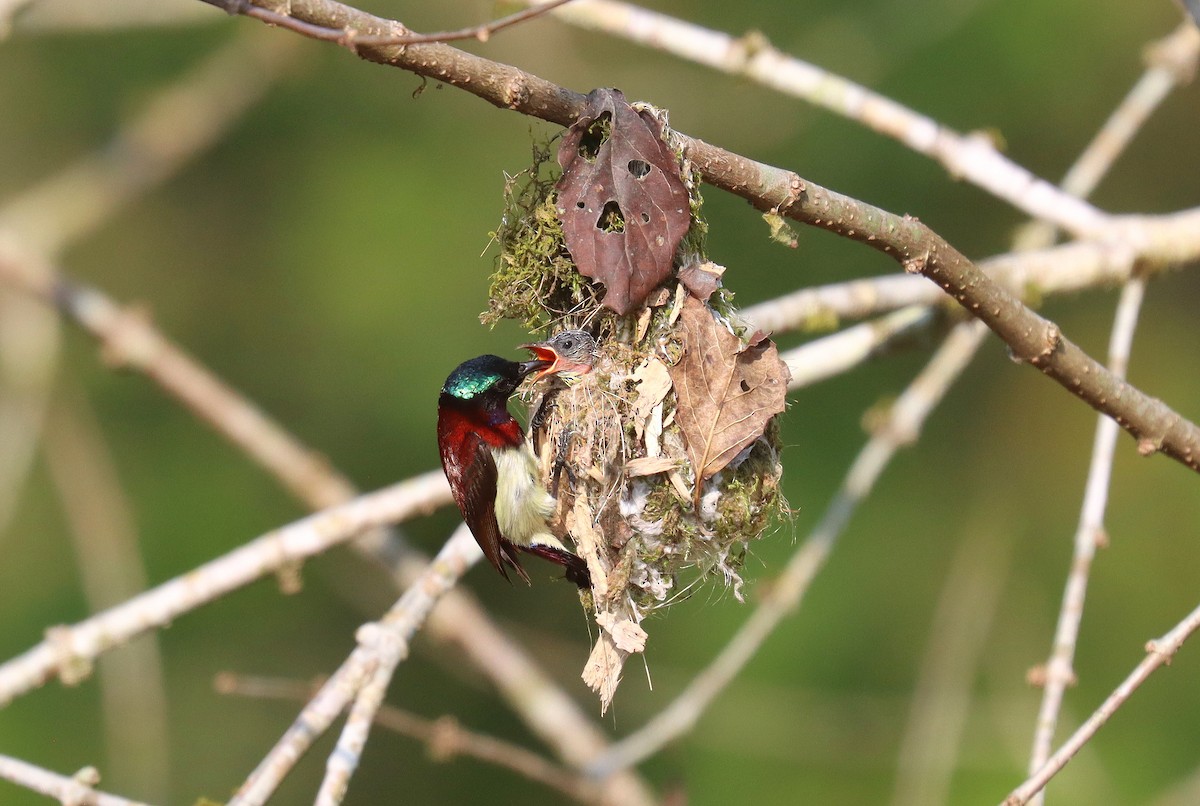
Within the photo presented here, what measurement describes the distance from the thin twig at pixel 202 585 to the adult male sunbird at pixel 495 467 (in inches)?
12.5

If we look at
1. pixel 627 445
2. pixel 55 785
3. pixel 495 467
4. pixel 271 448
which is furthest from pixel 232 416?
pixel 627 445

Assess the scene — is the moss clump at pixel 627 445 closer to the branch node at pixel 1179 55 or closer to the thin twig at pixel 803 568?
the thin twig at pixel 803 568

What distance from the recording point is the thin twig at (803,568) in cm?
383

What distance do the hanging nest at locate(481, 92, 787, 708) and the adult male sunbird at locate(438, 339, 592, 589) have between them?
23cm

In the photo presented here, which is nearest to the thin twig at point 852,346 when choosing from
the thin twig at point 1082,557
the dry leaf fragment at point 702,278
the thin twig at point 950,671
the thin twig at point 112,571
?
the thin twig at point 1082,557

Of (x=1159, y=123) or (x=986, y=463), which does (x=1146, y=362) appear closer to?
(x=986, y=463)

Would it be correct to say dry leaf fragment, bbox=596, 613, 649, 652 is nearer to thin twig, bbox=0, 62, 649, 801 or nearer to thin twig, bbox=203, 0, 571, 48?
thin twig, bbox=203, 0, 571, 48

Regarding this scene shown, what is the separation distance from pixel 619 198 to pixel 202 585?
167 centimetres

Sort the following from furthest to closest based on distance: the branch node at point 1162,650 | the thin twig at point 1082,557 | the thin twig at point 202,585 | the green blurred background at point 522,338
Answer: the green blurred background at point 522,338 → the thin twig at point 202,585 → the thin twig at point 1082,557 → the branch node at point 1162,650

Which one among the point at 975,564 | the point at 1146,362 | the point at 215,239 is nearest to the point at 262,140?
the point at 215,239

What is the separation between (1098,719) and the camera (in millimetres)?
2209

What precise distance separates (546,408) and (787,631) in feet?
14.3

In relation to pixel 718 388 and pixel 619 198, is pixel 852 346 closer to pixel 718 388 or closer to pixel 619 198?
pixel 718 388

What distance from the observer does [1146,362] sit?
778 centimetres
